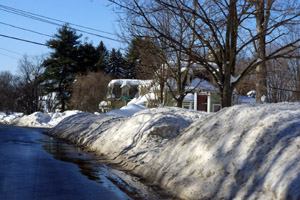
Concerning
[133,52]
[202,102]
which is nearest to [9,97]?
[202,102]

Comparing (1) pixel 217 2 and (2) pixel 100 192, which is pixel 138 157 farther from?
(1) pixel 217 2

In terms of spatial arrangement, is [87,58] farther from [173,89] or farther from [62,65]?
[173,89]

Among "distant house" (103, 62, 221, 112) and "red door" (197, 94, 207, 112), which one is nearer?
"distant house" (103, 62, 221, 112)

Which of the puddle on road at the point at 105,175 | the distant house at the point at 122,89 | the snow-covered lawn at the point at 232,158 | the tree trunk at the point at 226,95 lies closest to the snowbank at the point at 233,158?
the snow-covered lawn at the point at 232,158

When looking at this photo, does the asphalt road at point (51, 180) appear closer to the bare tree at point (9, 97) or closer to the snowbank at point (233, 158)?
the snowbank at point (233, 158)

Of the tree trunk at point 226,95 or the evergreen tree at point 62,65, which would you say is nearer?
the tree trunk at point 226,95

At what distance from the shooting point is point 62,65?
2170 inches

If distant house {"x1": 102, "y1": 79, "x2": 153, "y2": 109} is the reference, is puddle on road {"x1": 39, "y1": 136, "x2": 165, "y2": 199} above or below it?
below

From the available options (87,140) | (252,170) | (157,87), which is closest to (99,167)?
(252,170)

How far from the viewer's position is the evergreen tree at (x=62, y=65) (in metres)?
54.6

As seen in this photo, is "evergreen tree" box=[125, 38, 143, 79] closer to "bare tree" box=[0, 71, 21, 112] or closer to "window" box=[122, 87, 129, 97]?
"window" box=[122, 87, 129, 97]

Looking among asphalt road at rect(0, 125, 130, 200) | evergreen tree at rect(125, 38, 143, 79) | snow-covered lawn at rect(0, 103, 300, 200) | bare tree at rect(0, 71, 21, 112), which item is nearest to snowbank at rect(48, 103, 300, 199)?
snow-covered lawn at rect(0, 103, 300, 200)

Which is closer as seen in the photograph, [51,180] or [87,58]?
[51,180]

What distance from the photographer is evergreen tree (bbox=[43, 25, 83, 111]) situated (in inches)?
2148
